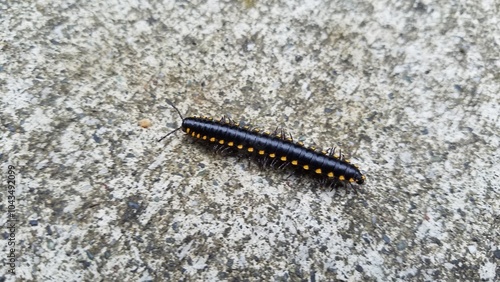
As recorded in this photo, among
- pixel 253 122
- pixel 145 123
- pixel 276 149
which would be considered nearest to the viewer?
pixel 276 149

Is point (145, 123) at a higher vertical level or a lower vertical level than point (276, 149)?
lower

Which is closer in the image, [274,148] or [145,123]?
[274,148]

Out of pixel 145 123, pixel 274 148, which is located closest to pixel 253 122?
pixel 274 148

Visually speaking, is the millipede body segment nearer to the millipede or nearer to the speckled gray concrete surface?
the millipede

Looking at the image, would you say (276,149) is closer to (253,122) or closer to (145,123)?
(253,122)

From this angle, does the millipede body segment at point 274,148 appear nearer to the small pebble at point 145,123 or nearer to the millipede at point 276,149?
the millipede at point 276,149

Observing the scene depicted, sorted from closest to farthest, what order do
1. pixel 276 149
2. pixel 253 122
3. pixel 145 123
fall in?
pixel 276 149, pixel 145 123, pixel 253 122

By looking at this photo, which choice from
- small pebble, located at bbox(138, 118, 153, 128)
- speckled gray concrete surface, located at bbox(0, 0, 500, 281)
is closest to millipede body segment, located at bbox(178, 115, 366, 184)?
speckled gray concrete surface, located at bbox(0, 0, 500, 281)
